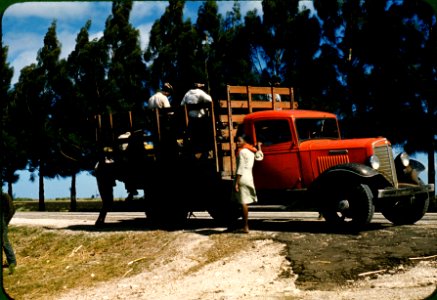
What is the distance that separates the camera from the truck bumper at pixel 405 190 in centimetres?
800

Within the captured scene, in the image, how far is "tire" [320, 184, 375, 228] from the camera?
7.96m

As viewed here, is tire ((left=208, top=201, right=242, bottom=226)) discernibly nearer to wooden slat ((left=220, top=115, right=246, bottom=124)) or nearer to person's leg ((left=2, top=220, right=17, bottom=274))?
wooden slat ((left=220, top=115, right=246, bottom=124))

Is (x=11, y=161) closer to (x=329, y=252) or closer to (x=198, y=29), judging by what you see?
(x=329, y=252)

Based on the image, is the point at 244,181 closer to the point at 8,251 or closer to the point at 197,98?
the point at 197,98

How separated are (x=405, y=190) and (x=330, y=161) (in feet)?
4.37

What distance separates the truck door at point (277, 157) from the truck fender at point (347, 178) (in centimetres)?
54

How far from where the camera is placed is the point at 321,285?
5824mm

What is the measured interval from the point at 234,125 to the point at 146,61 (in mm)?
→ 7238

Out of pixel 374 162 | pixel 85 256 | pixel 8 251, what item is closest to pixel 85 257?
pixel 85 256

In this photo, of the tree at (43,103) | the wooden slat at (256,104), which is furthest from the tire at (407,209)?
the tree at (43,103)

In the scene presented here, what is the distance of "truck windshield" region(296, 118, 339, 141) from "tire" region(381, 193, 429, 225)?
169cm

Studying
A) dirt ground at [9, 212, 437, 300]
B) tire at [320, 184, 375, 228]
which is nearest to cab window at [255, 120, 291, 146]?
tire at [320, 184, 375, 228]

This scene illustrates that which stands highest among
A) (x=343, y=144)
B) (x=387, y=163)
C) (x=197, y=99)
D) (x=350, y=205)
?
(x=197, y=99)

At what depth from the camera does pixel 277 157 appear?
9156mm
